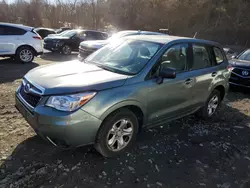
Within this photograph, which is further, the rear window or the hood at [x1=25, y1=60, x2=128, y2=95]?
the rear window

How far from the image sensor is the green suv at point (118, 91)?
2846 mm

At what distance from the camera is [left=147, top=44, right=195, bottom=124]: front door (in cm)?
355

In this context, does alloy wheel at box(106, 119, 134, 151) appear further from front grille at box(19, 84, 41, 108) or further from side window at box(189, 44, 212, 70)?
side window at box(189, 44, 212, 70)

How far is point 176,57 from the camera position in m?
3.98

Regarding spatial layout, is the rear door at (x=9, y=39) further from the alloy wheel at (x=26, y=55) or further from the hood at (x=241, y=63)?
the hood at (x=241, y=63)

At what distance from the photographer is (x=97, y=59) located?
4.13 metres

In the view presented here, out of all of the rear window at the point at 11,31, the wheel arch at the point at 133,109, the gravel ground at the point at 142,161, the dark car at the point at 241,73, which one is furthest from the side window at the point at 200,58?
the rear window at the point at 11,31

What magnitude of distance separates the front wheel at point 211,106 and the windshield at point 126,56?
6.09 feet

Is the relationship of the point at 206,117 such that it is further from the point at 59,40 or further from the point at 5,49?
the point at 59,40

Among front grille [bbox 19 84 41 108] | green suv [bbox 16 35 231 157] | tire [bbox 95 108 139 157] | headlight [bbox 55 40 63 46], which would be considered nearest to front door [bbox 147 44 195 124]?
green suv [bbox 16 35 231 157]

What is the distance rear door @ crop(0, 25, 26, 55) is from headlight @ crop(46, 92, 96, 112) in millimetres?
7613

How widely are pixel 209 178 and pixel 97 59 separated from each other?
2546mm

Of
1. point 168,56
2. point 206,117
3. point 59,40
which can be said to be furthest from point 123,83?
point 59,40

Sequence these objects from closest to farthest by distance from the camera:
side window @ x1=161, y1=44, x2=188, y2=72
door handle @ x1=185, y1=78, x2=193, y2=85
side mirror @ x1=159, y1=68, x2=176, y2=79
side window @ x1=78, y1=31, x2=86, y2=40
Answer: side mirror @ x1=159, y1=68, x2=176, y2=79
side window @ x1=161, y1=44, x2=188, y2=72
door handle @ x1=185, y1=78, x2=193, y2=85
side window @ x1=78, y1=31, x2=86, y2=40
